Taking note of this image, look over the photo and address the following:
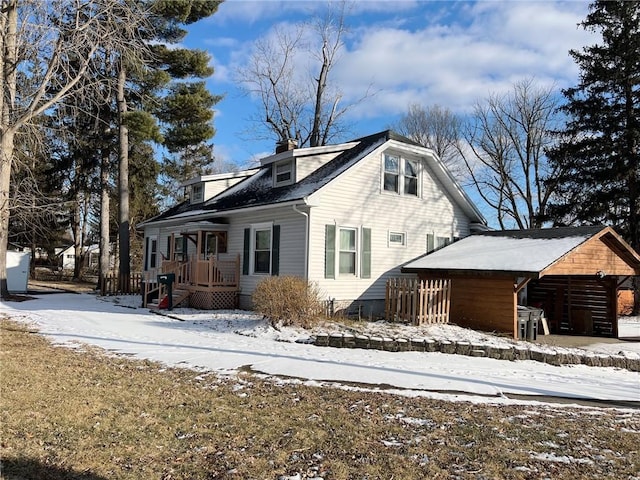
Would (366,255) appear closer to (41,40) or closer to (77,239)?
(41,40)

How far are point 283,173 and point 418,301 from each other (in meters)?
6.84

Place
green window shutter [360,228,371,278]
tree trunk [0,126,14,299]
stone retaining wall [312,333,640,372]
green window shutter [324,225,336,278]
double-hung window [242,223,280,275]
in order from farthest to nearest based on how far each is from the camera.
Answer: green window shutter [360,228,371,278] → double-hung window [242,223,280,275] → green window shutter [324,225,336,278] → tree trunk [0,126,14,299] → stone retaining wall [312,333,640,372]

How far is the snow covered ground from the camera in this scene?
732cm

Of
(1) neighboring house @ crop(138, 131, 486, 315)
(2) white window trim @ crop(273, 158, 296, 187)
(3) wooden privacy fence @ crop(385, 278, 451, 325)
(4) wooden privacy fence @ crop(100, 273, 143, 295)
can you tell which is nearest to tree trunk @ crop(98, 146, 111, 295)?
(4) wooden privacy fence @ crop(100, 273, 143, 295)

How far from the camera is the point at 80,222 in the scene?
37.4 metres

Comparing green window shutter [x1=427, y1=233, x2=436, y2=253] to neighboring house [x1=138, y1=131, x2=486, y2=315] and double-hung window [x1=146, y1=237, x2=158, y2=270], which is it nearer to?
neighboring house [x1=138, y1=131, x2=486, y2=315]

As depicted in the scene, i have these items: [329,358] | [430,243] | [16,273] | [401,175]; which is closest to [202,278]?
[401,175]

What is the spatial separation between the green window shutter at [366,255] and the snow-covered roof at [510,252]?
129 centimetres

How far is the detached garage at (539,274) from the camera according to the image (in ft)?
41.7

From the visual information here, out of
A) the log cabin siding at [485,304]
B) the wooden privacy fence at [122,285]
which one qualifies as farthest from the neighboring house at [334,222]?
the wooden privacy fence at [122,285]

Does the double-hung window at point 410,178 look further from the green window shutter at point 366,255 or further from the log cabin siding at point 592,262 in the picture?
the log cabin siding at point 592,262

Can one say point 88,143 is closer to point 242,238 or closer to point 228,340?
point 242,238

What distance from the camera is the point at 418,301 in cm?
1307

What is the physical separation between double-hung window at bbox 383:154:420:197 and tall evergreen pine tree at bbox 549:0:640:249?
404 inches
